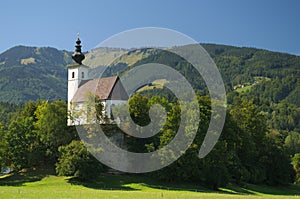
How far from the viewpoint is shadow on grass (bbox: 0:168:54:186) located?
49.4 meters

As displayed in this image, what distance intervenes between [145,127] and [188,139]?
8.11 m

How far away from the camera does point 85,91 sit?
62.5 m

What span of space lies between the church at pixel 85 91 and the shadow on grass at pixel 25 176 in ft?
23.0

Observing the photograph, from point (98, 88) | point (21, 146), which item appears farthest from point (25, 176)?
point (98, 88)

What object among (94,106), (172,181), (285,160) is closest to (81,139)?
(94,106)

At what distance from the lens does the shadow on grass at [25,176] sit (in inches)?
1944

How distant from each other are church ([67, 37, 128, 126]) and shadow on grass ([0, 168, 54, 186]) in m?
7.01

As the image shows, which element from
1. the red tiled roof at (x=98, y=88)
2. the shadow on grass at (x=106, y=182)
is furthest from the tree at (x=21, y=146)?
the red tiled roof at (x=98, y=88)

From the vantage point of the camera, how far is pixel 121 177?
169 ft

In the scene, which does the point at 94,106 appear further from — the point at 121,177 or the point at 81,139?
the point at 121,177

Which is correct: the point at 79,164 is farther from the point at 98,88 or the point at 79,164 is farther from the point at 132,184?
the point at 98,88

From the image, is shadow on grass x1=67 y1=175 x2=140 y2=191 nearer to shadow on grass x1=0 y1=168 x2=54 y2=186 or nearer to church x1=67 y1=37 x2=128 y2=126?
shadow on grass x1=0 y1=168 x2=54 y2=186

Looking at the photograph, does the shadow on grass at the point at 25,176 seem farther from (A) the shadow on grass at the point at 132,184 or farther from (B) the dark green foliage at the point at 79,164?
(A) the shadow on grass at the point at 132,184

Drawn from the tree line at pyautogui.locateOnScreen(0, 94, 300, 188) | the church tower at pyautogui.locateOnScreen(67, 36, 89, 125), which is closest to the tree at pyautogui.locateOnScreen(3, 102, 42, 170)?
the tree line at pyautogui.locateOnScreen(0, 94, 300, 188)
